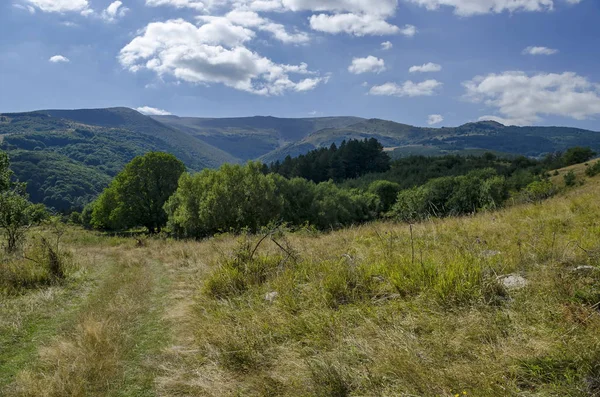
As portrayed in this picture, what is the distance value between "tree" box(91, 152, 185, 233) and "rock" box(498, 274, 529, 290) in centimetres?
5260

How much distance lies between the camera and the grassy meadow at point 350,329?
312 cm

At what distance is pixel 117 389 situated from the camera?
4234 millimetres

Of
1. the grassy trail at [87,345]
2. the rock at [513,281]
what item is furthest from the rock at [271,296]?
the rock at [513,281]

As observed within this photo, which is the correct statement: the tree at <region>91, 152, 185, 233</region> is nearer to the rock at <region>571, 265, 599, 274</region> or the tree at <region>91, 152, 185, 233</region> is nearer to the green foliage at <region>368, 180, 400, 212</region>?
the rock at <region>571, 265, 599, 274</region>

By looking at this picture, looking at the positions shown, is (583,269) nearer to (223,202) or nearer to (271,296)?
(271,296)

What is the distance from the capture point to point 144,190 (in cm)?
5219

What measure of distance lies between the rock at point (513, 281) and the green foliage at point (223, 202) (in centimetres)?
3347

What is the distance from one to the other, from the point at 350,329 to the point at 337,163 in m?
139

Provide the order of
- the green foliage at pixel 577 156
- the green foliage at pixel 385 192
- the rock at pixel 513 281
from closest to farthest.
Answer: the rock at pixel 513 281 < the green foliage at pixel 385 192 < the green foliage at pixel 577 156

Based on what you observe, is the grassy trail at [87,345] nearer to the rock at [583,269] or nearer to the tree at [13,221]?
the rock at [583,269]

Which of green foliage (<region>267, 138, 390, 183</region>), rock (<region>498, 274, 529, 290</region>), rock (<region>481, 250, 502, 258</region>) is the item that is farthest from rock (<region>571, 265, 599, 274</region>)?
green foliage (<region>267, 138, 390, 183</region>)

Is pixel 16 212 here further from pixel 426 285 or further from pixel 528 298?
pixel 528 298

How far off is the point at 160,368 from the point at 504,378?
4121 mm

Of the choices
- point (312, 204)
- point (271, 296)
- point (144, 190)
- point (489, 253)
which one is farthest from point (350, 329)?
point (312, 204)
